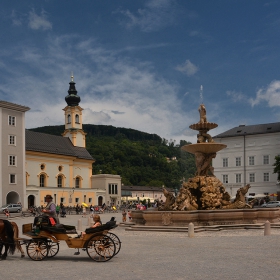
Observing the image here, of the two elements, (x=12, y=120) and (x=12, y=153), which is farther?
(x=12, y=153)

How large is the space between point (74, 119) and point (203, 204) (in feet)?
210

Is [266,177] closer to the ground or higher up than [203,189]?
closer to the ground

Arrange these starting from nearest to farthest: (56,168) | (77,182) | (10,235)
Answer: (10,235), (56,168), (77,182)

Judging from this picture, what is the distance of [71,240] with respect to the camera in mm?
11523

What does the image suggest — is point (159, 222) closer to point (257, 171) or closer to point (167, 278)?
point (167, 278)

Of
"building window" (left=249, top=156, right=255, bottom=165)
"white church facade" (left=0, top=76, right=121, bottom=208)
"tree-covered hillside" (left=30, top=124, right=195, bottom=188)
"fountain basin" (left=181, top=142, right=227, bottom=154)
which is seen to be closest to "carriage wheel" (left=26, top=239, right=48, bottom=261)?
"fountain basin" (left=181, top=142, right=227, bottom=154)

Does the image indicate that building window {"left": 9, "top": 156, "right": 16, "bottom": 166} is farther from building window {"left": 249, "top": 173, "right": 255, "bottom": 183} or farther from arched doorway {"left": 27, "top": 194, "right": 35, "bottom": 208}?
building window {"left": 249, "top": 173, "right": 255, "bottom": 183}

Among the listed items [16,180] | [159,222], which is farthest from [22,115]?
[159,222]

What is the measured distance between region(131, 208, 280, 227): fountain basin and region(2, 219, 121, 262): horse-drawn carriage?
844cm

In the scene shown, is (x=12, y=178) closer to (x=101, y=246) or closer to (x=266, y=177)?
(x=266, y=177)

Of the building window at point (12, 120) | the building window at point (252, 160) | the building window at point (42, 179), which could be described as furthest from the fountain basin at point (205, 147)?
the building window at point (42, 179)

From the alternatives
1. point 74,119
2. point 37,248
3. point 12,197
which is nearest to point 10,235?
point 37,248

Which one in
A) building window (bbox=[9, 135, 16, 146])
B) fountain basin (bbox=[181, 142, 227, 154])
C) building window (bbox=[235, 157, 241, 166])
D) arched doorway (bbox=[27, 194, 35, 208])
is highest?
building window (bbox=[9, 135, 16, 146])

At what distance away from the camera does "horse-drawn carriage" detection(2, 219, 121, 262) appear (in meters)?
11.2
